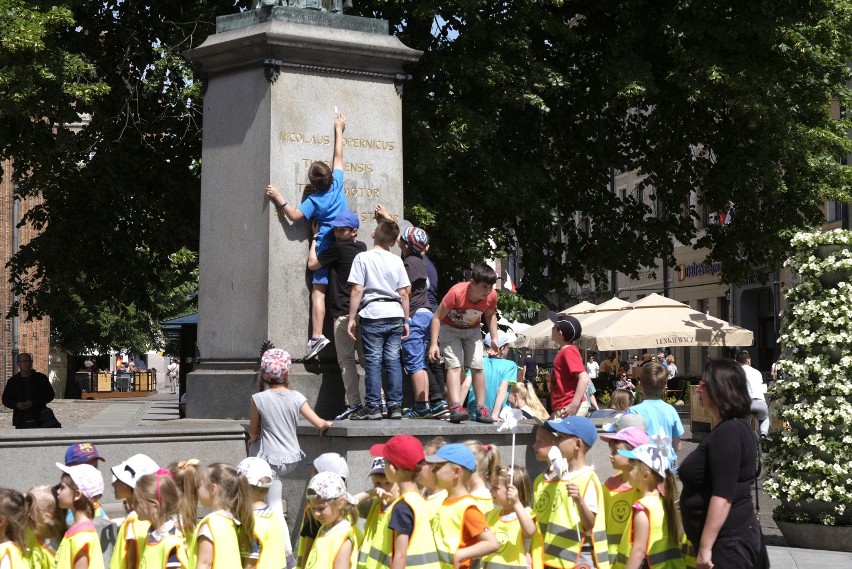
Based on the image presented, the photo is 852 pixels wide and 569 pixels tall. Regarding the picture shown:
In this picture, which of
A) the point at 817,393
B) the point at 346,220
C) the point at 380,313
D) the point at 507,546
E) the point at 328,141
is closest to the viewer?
the point at 507,546

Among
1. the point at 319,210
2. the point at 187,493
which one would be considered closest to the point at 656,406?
the point at 319,210

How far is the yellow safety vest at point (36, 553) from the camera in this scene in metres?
6.36

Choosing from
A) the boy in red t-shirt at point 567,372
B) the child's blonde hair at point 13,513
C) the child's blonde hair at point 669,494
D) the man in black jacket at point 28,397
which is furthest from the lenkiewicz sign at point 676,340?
the child's blonde hair at point 13,513

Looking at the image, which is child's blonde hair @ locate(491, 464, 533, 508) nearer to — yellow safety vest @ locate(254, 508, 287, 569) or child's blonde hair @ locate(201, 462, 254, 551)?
yellow safety vest @ locate(254, 508, 287, 569)

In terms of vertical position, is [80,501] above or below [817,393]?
below

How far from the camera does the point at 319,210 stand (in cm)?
1080

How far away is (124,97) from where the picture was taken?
2156 centimetres

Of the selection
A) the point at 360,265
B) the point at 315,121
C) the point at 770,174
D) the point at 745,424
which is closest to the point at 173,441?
the point at 360,265

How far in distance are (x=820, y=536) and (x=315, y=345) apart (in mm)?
4614

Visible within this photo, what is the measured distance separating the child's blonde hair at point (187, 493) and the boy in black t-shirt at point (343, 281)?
3.64 m

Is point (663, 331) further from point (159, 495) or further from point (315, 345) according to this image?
point (159, 495)

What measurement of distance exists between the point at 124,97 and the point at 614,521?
1625cm

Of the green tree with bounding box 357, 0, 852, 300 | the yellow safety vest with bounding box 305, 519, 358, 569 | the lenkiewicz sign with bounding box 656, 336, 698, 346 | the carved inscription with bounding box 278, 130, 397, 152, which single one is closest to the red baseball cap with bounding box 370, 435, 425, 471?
the yellow safety vest with bounding box 305, 519, 358, 569

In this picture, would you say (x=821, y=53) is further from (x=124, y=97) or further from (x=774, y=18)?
(x=124, y=97)
